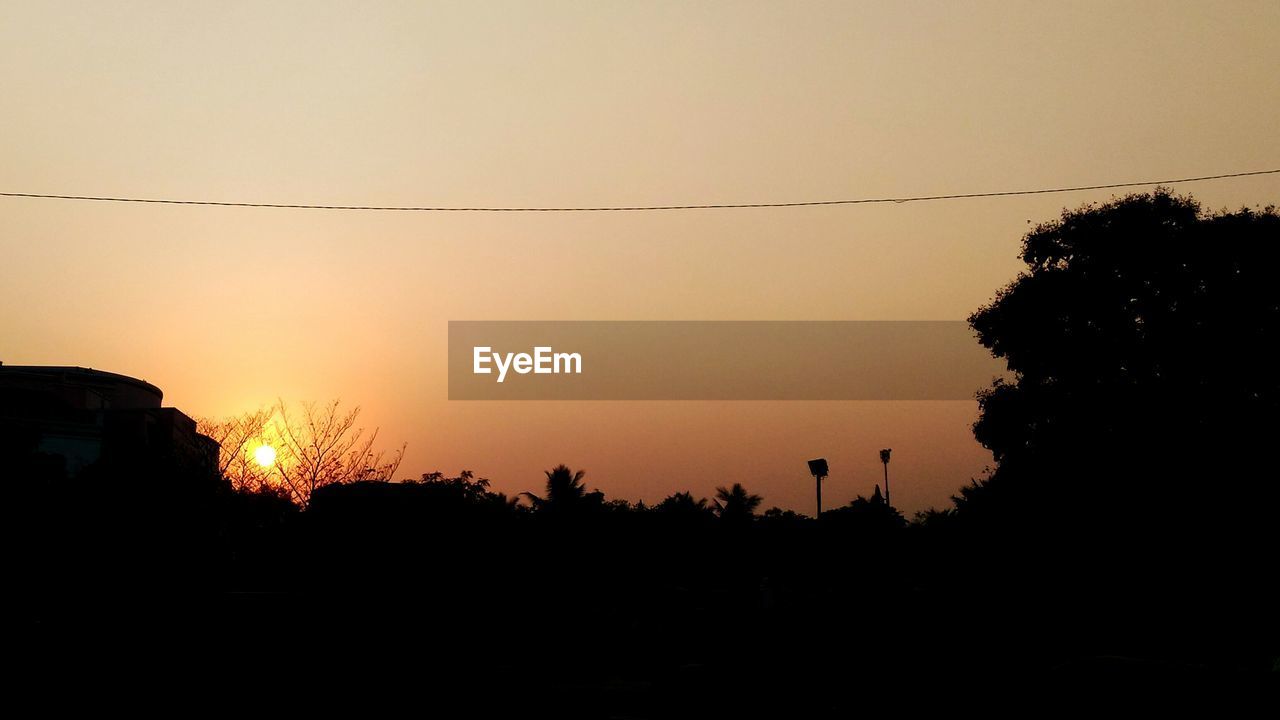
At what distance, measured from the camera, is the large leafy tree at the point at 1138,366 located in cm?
2878

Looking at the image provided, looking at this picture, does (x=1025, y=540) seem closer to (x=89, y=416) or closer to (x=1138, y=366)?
(x=1138, y=366)

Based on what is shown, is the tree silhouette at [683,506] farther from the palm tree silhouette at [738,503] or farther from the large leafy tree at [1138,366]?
the large leafy tree at [1138,366]

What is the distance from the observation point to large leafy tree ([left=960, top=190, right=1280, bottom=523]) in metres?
28.8

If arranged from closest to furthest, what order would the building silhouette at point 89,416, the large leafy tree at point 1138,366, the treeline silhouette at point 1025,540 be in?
the treeline silhouette at point 1025,540
the large leafy tree at point 1138,366
the building silhouette at point 89,416

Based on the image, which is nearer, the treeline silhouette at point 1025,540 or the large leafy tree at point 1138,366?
the treeline silhouette at point 1025,540

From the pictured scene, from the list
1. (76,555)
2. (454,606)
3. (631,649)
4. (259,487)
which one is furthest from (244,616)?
(259,487)

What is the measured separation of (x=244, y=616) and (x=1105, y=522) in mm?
22782

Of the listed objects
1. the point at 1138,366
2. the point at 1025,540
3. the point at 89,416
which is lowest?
the point at 1025,540

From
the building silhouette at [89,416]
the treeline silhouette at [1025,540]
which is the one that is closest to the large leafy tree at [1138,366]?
the treeline silhouette at [1025,540]

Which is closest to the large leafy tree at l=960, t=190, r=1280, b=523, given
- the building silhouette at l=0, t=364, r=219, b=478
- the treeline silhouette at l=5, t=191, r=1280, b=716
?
the treeline silhouette at l=5, t=191, r=1280, b=716

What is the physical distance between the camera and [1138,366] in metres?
30.7

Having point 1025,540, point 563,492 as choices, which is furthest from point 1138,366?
point 563,492

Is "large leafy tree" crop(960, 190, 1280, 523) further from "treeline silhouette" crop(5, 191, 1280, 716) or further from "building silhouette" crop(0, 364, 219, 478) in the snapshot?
"building silhouette" crop(0, 364, 219, 478)

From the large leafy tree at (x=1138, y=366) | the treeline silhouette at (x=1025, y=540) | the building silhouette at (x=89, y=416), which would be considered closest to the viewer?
the treeline silhouette at (x=1025, y=540)
